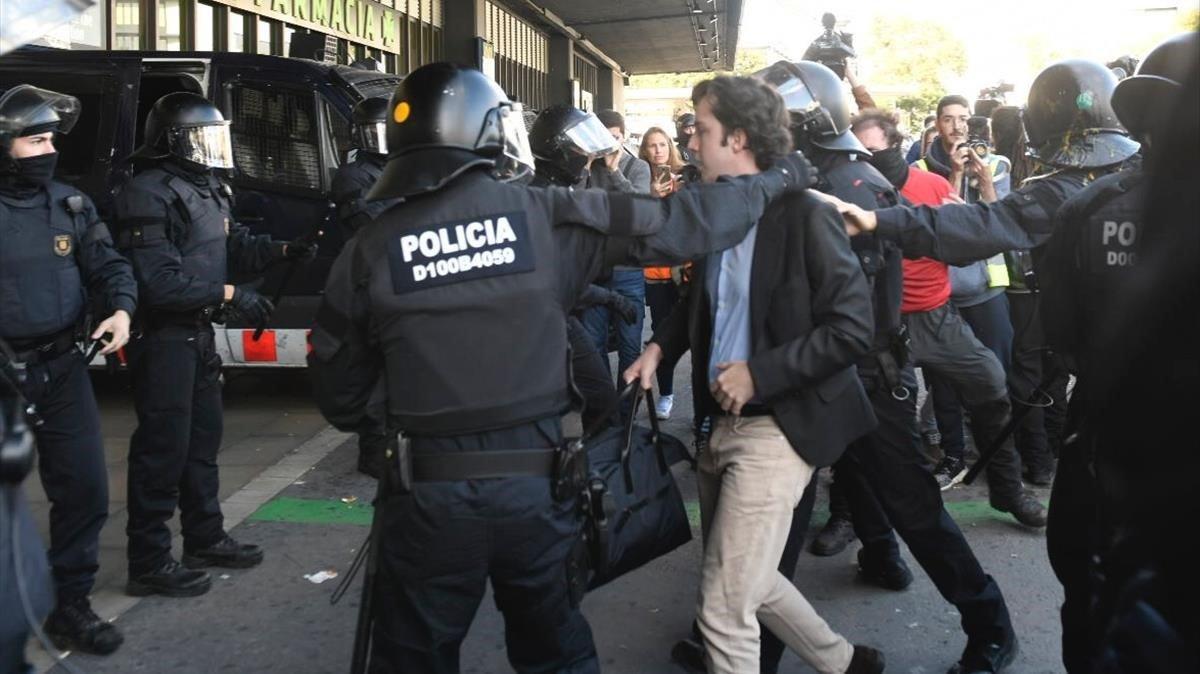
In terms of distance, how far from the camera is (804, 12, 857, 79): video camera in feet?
22.8

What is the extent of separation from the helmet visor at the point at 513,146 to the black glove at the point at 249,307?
1.93 m

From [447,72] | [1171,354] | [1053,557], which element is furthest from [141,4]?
[1171,354]

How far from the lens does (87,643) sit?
415 cm

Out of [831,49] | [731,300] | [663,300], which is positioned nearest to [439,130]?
[731,300]

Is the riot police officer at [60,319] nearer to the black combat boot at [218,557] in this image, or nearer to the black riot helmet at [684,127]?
the black combat boot at [218,557]

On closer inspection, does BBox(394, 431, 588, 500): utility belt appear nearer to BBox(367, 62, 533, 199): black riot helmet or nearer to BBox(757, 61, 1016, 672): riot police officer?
BBox(367, 62, 533, 199): black riot helmet

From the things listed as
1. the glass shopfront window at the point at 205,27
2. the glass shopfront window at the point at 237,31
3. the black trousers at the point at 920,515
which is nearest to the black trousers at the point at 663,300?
the black trousers at the point at 920,515

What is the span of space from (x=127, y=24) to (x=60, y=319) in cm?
875

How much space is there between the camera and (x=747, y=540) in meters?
3.18

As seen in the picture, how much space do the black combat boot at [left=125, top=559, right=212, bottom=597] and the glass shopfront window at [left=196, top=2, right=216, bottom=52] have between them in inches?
357

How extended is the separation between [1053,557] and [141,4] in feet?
36.7

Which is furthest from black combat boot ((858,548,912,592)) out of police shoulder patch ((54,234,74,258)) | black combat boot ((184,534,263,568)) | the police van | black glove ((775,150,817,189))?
the police van

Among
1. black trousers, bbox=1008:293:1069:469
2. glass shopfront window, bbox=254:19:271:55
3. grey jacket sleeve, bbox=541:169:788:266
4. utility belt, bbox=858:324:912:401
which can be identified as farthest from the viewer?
glass shopfront window, bbox=254:19:271:55

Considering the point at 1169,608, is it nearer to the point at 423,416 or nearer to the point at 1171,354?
the point at 1171,354
